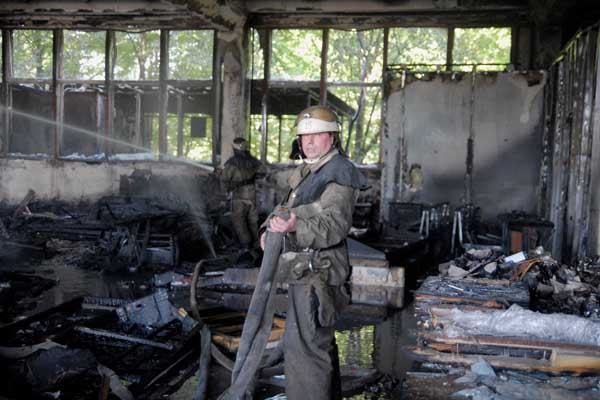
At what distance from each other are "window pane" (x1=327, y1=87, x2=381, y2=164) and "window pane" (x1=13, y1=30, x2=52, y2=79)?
7.29 metres

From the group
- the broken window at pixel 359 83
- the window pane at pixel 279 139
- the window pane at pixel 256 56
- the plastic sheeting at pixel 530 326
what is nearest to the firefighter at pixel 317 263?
the plastic sheeting at pixel 530 326

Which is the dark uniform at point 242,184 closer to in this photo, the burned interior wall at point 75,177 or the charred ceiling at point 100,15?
the burned interior wall at point 75,177

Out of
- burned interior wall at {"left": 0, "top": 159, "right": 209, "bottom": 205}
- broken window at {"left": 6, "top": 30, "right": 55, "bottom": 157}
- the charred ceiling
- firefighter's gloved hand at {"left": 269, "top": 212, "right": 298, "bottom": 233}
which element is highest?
the charred ceiling

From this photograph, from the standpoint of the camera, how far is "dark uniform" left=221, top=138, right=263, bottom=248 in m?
11.3

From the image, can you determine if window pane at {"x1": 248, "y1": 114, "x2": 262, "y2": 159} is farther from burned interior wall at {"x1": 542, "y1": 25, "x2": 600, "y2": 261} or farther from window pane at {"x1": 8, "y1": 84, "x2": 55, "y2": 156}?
burned interior wall at {"x1": 542, "y1": 25, "x2": 600, "y2": 261}

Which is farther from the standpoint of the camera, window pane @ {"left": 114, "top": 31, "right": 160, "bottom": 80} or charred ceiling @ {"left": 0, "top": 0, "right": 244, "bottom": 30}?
window pane @ {"left": 114, "top": 31, "right": 160, "bottom": 80}

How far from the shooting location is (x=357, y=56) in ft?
43.3

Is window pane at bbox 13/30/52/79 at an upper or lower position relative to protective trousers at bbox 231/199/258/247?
upper

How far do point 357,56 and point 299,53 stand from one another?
52.9 inches

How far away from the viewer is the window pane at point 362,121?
523 inches

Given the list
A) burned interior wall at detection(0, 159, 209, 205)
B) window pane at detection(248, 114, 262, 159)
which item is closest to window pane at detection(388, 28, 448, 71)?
window pane at detection(248, 114, 262, 159)

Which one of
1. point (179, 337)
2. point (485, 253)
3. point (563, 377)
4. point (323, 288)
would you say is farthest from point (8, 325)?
point (485, 253)

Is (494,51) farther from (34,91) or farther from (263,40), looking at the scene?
(34,91)

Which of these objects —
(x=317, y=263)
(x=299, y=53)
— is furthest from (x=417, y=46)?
(x=317, y=263)
